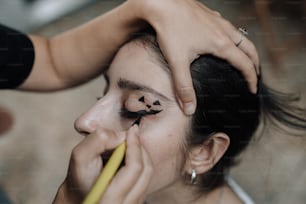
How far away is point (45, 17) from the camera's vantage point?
1062 mm

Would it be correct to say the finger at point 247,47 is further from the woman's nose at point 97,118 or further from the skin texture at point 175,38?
the woman's nose at point 97,118

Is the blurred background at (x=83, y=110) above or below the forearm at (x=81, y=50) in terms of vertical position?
below

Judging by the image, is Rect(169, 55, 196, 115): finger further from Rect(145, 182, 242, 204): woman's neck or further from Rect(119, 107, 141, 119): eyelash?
Rect(145, 182, 242, 204): woman's neck

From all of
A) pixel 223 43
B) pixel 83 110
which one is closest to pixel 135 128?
pixel 223 43

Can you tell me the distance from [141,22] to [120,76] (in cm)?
6

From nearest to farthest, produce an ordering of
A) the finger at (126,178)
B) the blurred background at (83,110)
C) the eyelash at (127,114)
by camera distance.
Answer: the finger at (126,178), the eyelash at (127,114), the blurred background at (83,110)

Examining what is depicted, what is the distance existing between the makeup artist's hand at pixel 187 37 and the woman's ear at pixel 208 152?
0.25 feet

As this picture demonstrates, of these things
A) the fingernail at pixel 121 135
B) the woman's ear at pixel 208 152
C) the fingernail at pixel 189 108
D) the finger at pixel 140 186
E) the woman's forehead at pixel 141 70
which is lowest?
the woman's ear at pixel 208 152

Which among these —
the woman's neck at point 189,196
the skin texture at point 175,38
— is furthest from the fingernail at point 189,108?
the woman's neck at point 189,196

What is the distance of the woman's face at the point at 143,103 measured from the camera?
53cm

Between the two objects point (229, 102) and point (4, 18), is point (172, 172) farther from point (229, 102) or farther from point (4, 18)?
point (4, 18)

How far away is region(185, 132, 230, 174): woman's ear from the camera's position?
588mm

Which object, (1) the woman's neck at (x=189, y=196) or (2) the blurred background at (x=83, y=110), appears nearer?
(1) the woman's neck at (x=189, y=196)

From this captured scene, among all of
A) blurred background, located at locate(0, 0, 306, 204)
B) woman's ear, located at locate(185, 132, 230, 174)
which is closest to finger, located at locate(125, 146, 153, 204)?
woman's ear, located at locate(185, 132, 230, 174)
